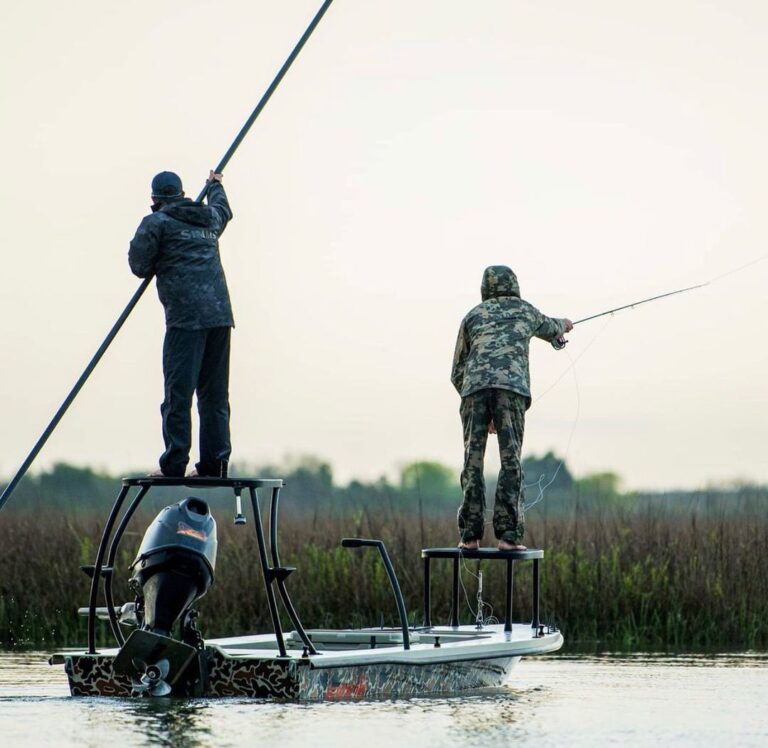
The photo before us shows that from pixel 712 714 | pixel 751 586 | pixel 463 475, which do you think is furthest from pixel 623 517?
pixel 712 714

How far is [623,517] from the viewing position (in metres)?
19.7

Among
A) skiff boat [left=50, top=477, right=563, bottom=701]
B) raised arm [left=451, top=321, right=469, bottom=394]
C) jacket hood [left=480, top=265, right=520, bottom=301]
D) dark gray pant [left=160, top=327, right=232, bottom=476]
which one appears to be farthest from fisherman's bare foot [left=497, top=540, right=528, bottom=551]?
dark gray pant [left=160, top=327, right=232, bottom=476]

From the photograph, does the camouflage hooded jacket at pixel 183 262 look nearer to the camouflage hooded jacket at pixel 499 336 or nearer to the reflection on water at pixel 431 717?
the reflection on water at pixel 431 717

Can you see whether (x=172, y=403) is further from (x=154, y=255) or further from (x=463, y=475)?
(x=463, y=475)

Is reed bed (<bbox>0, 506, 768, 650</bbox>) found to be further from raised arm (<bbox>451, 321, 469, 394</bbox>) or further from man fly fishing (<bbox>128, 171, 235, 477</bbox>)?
man fly fishing (<bbox>128, 171, 235, 477</bbox>)

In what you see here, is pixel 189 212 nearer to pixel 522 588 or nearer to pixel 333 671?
pixel 333 671

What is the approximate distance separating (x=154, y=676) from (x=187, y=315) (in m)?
2.15

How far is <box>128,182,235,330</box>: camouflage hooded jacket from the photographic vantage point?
1144 centimetres

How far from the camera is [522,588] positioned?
17594 mm

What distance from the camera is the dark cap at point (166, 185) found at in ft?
38.1

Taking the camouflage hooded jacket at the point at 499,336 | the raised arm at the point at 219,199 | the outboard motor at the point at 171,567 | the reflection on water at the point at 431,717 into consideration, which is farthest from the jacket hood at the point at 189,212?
the camouflage hooded jacket at the point at 499,336

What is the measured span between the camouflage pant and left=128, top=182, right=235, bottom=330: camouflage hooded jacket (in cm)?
291

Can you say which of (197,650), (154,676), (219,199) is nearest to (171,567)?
(197,650)

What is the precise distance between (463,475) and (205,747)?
475 centimetres
